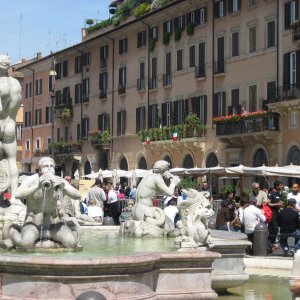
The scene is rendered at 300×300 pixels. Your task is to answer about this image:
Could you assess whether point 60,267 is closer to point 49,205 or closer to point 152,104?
point 49,205

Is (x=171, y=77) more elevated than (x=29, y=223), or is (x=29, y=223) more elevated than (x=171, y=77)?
(x=171, y=77)

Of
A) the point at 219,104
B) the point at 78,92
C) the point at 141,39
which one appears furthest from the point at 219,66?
the point at 78,92

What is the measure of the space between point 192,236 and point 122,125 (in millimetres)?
46293

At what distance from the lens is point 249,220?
17891mm

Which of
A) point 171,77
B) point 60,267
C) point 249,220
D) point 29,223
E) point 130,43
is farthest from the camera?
point 130,43

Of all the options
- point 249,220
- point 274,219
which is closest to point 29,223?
point 249,220

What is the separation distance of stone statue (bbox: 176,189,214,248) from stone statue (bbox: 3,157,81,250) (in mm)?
1313

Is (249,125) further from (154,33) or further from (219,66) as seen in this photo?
(154,33)

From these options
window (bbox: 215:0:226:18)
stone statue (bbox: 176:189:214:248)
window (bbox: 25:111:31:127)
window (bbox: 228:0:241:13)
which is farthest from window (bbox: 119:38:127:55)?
stone statue (bbox: 176:189:214:248)

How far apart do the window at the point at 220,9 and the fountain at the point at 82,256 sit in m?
33.1

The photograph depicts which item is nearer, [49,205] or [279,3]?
[49,205]

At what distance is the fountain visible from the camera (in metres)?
8.76

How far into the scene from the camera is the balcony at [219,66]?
147 ft

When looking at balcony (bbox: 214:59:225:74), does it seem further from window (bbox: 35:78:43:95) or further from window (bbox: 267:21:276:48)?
window (bbox: 35:78:43:95)
